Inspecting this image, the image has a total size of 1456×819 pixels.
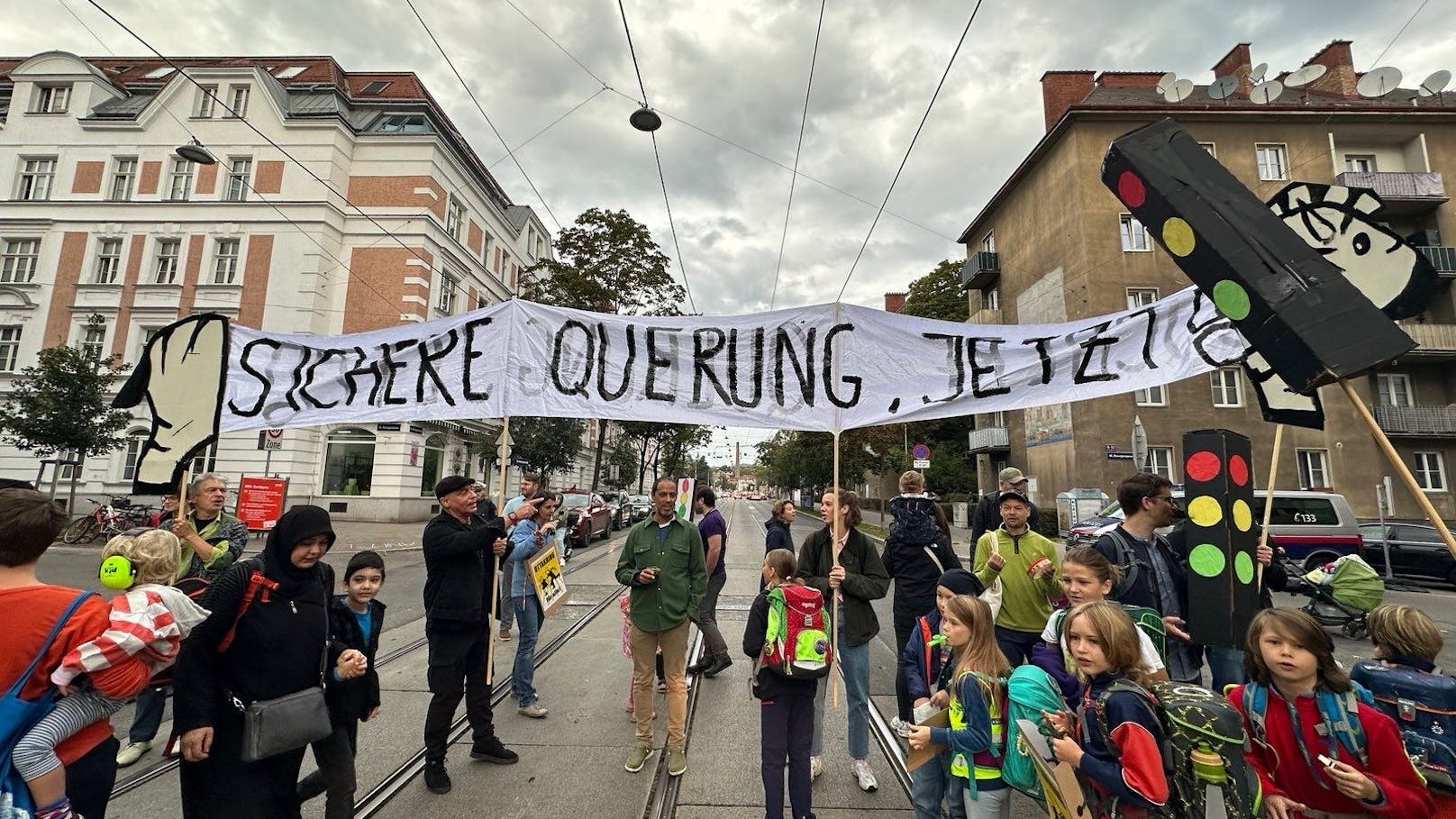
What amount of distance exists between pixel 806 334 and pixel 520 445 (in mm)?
22505

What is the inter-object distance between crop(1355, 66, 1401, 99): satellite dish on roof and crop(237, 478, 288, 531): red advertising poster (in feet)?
130

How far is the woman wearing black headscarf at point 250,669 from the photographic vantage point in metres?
2.40

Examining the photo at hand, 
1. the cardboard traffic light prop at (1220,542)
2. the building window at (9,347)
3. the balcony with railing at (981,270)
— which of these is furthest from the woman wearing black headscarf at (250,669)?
the building window at (9,347)

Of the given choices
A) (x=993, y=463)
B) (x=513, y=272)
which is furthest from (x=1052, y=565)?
(x=513, y=272)

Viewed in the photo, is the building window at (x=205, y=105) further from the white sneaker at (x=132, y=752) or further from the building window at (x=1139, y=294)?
the building window at (x=1139, y=294)

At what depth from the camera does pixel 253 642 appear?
8.27ft

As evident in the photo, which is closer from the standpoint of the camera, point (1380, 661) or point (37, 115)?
point (1380, 661)

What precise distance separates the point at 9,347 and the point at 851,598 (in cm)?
3729

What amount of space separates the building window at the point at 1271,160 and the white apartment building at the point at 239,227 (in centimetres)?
3441

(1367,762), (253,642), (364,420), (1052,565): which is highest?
(364,420)

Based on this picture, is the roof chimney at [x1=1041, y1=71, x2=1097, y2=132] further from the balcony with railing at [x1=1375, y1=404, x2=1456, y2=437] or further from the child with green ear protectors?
the child with green ear protectors

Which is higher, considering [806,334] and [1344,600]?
[806,334]

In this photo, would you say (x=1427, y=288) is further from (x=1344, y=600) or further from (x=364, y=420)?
(x=364, y=420)

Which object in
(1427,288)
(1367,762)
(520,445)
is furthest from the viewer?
(520,445)
